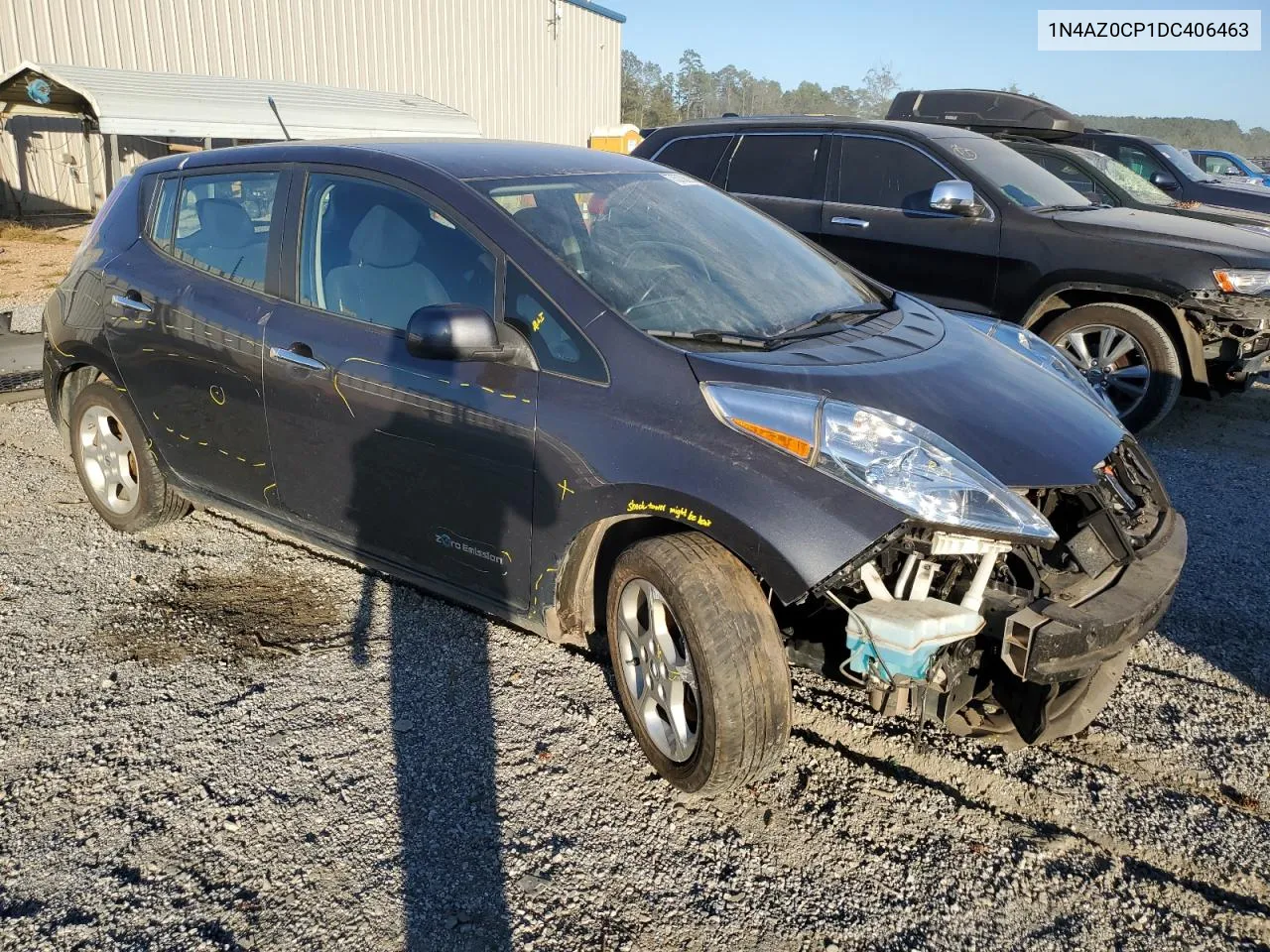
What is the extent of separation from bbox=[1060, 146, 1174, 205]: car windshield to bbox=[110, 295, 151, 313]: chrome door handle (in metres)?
7.58

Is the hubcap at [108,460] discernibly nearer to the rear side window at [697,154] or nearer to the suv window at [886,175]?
the rear side window at [697,154]

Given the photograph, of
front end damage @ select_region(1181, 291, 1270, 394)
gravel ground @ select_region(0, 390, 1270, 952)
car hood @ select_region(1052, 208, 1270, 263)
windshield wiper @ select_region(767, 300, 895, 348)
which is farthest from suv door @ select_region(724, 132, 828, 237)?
gravel ground @ select_region(0, 390, 1270, 952)

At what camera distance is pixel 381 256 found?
3455 mm

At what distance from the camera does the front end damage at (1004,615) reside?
2.49m

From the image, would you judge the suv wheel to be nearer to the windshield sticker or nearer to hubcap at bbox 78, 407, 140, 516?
the windshield sticker

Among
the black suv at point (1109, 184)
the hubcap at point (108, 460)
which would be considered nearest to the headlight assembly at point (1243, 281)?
the black suv at point (1109, 184)

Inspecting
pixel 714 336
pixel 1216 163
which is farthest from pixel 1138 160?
pixel 714 336

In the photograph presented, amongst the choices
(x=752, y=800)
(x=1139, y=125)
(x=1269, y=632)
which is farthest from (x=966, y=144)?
(x=1139, y=125)

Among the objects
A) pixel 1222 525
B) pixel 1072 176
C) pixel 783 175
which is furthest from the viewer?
pixel 1072 176

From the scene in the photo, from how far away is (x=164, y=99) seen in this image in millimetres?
15539

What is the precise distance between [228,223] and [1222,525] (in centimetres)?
492

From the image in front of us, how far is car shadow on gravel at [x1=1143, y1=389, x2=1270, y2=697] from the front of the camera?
12.5 ft

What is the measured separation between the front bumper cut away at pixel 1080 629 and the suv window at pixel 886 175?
475 centimetres

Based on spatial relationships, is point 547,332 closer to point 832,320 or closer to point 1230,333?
point 832,320
